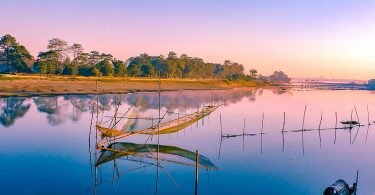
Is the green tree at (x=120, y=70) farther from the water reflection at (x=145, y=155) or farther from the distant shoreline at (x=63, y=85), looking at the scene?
the water reflection at (x=145, y=155)

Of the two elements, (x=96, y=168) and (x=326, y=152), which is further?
(x=326, y=152)

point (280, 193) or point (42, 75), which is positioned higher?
point (42, 75)

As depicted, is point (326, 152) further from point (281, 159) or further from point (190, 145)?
point (190, 145)

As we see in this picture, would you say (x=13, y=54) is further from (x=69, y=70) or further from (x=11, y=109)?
(x=11, y=109)

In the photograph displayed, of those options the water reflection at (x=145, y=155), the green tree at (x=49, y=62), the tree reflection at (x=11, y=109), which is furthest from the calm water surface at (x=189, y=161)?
the green tree at (x=49, y=62)

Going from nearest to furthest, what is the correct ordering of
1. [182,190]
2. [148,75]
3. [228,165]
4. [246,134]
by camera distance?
[182,190], [228,165], [246,134], [148,75]

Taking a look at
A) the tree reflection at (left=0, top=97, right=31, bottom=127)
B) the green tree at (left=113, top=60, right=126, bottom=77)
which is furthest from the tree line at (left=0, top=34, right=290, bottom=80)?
the tree reflection at (left=0, top=97, right=31, bottom=127)

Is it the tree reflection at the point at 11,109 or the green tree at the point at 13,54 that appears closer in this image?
the tree reflection at the point at 11,109

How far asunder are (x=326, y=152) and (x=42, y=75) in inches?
1465

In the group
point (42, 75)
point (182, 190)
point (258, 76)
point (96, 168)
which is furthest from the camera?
point (258, 76)

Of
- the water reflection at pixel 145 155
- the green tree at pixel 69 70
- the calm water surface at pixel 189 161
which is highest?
the green tree at pixel 69 70

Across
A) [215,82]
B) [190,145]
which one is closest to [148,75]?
[215,82]

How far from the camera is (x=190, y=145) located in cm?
1734

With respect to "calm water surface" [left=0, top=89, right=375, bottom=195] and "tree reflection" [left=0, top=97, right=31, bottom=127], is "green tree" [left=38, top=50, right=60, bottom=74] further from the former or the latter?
"calm water surface" [left=0, top=89, right=375, bottom=195]
